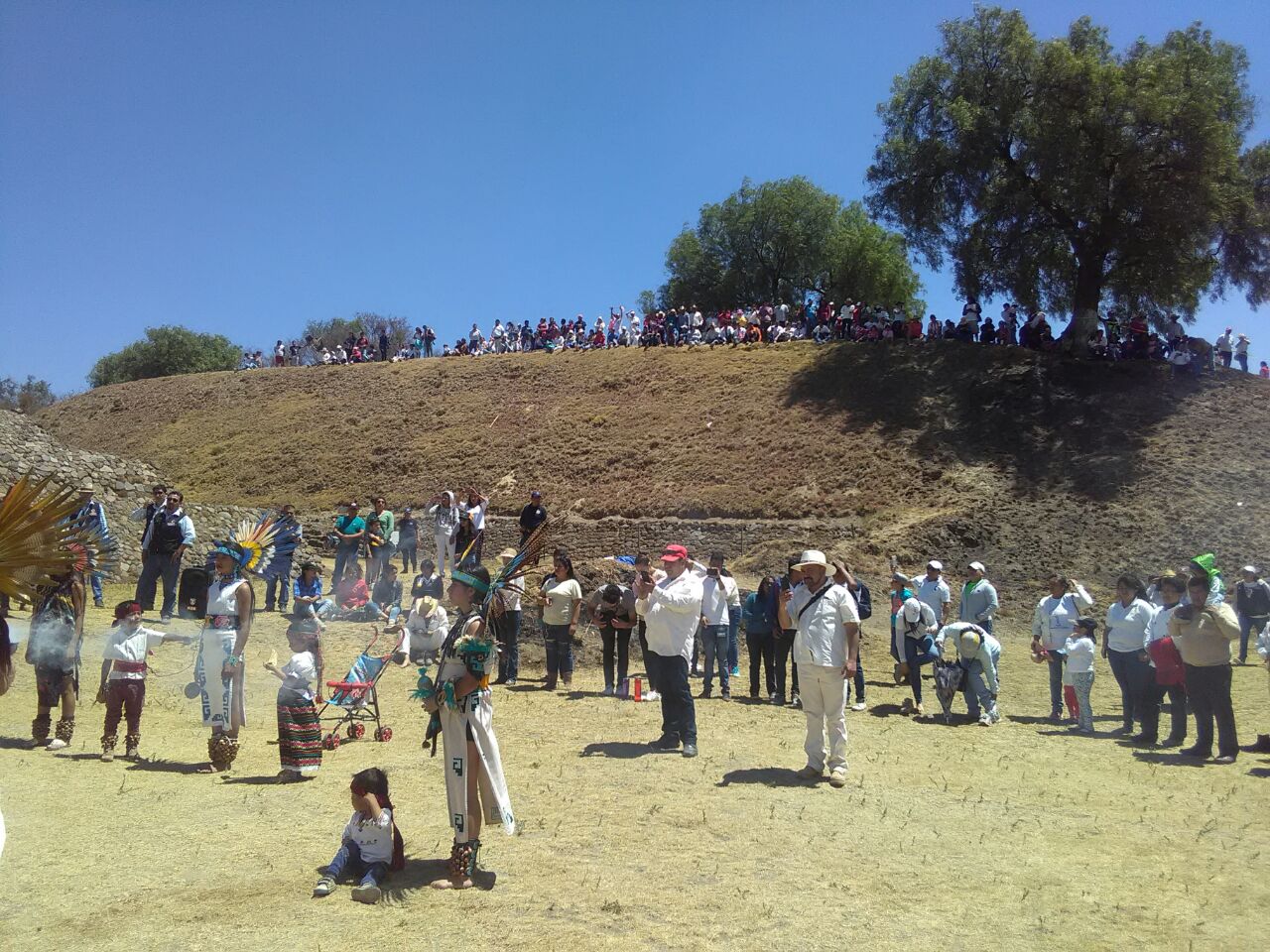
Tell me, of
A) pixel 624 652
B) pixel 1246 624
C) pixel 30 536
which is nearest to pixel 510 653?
pixel 624 652

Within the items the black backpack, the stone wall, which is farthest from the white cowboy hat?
the stone wall

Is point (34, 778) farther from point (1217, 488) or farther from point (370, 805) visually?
point (1217, 488)

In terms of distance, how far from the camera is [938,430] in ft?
92.7

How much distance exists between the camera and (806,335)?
38438mm

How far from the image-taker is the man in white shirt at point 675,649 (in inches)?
348

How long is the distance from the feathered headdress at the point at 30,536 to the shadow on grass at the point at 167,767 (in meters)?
4.27

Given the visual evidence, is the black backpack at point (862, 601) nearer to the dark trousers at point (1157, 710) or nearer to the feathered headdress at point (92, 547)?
the dark trousers at point (1157, 710)

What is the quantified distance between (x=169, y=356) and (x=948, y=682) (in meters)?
72.7

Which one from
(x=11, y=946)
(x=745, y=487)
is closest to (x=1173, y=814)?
(x=11, y=946)

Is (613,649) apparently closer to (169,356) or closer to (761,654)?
(761,654)

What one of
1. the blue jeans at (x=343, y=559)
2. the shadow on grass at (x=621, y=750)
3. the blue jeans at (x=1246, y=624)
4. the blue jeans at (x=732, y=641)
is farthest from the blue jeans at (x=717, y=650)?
the blue jeans at (x=1246, y=624)

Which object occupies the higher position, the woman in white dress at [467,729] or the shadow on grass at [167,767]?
the woman in white dress at [467,729]

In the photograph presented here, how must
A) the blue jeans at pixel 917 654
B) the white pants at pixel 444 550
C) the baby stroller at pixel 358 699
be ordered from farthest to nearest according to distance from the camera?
1. the white pants at pixel 444 550
2. the blue jeans at pixel 917 654
3. the baby stroller at pixel 358 699

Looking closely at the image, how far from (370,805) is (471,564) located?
5.49 ft
